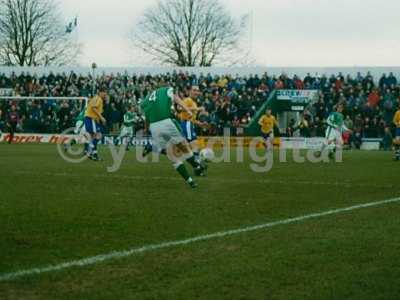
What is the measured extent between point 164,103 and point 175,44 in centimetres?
6205

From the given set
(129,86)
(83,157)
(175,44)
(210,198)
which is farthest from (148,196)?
(175,44)

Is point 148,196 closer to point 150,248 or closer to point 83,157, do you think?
point 150,248

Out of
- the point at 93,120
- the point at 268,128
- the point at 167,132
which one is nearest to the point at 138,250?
the point at 167,132

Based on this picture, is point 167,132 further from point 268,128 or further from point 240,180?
point 268,128

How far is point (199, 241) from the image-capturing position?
834cm

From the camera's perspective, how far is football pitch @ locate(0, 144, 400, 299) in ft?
20.5

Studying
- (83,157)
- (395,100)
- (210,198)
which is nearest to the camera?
(210,198)

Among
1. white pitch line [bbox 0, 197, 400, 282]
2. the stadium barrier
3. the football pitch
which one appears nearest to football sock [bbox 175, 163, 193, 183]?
the football pitch

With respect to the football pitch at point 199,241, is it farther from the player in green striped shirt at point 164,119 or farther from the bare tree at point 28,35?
the bare tree at point 28,35

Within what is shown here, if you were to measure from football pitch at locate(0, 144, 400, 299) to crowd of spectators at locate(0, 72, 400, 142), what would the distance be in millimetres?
24633

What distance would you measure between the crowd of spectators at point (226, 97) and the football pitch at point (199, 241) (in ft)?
80.8

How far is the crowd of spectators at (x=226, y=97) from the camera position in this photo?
39.9 meters

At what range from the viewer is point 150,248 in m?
7.89

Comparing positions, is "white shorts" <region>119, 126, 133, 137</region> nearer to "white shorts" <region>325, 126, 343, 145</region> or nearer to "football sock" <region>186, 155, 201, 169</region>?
"white shorts" <region>325, 126, 343, 145</region>
